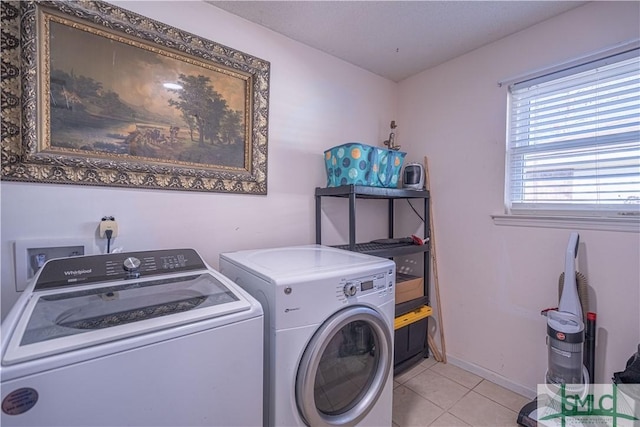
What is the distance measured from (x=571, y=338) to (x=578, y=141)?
3.61ft

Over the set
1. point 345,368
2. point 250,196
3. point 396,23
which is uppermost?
point 396,23

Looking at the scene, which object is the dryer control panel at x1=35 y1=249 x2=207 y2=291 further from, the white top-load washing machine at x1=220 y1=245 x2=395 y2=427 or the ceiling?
the ceiling

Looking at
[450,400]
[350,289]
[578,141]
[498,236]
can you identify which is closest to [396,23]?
[578,141]

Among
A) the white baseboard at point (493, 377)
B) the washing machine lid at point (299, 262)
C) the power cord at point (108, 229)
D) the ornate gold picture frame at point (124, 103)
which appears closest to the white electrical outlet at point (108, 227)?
the power cord at point (108, 229)

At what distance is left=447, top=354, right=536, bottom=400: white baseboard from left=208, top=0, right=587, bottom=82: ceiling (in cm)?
231

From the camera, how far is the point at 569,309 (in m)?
1.46

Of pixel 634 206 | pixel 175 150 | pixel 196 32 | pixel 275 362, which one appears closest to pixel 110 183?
pixel 175 150

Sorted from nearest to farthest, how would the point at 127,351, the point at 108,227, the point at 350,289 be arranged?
the point at 127,351, the point at 350,289, the point at 108,227

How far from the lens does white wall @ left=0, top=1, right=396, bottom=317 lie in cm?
121

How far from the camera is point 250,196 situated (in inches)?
69.2

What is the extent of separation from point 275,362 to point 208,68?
156 centimetres

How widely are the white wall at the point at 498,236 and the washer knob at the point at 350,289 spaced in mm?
1292

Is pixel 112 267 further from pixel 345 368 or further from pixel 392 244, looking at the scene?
pixel 392 244

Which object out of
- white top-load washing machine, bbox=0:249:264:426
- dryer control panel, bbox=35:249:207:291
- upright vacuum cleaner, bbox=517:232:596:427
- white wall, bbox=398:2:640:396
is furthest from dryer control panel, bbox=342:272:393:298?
white wall, bbox=398:2:640:396
